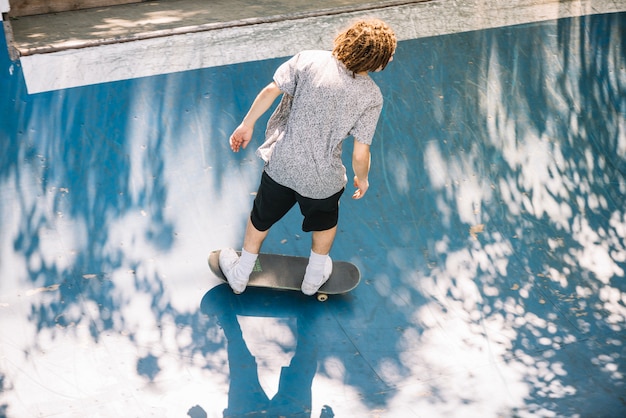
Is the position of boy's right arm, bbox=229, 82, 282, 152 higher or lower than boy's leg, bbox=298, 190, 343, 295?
higher

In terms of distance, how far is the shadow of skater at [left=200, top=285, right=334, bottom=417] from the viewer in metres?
3.45

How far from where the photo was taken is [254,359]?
12.1ft

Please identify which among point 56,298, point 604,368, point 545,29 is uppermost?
point 545,29

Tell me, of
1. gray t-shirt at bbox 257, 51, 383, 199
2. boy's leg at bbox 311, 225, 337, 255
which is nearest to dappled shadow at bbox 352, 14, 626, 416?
boy's leg at bbox 311, 225, 337, 255

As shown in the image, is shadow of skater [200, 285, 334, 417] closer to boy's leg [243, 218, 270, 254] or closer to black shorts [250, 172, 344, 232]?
boy's leg [243, 218, 270, 254]

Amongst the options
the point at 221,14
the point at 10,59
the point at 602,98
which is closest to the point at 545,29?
the point at 602,98

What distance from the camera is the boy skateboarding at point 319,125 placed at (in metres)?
3.11

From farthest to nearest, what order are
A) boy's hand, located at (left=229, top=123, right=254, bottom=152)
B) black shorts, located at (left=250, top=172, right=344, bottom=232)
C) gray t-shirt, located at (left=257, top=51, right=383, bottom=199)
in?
1. black shorts, located at (left=250, top=172, right=344, bottom=232)
2. boy's hand, located at (left=229, top=123, right=254, bottom=152)
3. gray t-shirt, located at (left=257, top=51, right=383, bottom=199)

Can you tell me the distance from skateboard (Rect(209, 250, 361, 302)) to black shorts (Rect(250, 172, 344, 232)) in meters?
0.48

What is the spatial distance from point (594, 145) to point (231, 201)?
3159 millimetres

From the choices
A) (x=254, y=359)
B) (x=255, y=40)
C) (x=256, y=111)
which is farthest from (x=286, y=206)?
(x=255, y=40)

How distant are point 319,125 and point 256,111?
33 cm

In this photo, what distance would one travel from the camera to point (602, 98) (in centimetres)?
614

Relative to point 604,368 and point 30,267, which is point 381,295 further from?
point 30,267
